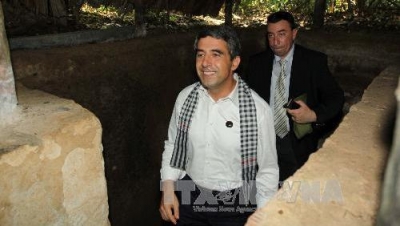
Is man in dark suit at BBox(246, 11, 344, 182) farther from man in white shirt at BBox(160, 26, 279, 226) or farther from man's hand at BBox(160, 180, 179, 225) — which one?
man's hand at BBox(160, 180, 179, 225)

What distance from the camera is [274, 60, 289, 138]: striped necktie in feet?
8.52

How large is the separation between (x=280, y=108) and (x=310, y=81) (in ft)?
1.05

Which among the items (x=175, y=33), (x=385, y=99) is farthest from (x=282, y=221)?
(x=175, y=33)

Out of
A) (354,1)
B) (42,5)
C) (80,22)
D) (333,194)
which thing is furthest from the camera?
(354,1)

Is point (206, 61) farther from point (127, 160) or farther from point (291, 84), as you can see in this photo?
point (127, 160)

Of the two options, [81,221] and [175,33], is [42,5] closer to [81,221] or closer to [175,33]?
[175,33]

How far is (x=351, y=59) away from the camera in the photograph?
14.6 ft

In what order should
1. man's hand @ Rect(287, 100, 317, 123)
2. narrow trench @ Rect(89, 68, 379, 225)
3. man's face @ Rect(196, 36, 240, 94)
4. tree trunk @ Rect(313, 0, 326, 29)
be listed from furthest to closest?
1. tree trunk @ Rect(313, 0, 326, 29)
2. narrow trench @ Rect(89, 68, 379, 225)
3. man's hand @ Rect(287, 100, 317, 123)
4. man's face @ Rect(196, 36, 240, 94)

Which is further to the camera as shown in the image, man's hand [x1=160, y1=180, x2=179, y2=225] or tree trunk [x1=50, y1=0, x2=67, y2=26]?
tree trunk [x1=50, y1=0, x2=67, y2=26]

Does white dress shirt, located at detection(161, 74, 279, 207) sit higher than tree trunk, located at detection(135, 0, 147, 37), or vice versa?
tree trunk, located at detection(135, 0, 147, 37)

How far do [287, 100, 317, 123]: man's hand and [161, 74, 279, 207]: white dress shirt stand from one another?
0.44 m

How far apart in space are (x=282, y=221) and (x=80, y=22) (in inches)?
144

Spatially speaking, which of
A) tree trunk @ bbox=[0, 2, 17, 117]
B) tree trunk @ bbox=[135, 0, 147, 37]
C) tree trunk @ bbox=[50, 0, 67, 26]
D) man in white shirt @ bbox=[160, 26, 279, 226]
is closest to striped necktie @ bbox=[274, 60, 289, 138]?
man in white shirt @ bbox=[160, 26, 279, 226]

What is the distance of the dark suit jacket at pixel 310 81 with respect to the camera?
260 centimetres
